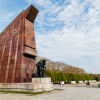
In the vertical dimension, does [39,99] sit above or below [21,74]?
below

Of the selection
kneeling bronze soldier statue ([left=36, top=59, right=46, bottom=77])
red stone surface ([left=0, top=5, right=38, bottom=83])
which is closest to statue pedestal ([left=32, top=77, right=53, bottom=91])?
kneeling bronze soldier statue ([left=36, top=59, right=46, bottom=77])

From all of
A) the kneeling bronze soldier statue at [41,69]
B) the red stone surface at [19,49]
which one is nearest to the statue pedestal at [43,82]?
the kneeling bronze soldier statue at [41,69]

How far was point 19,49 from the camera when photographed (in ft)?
59.8

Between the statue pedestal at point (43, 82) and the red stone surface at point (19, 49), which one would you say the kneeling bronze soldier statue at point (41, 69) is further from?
the red stone surface at point (19, 49)

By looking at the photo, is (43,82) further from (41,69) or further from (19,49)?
(19,49)

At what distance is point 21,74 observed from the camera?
17.3m

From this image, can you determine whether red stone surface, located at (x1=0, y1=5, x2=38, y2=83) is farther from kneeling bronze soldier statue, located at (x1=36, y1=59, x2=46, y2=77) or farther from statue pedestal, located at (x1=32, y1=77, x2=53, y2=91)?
kneeling bronze soldier statue, located at (x1=36, y1=59, x2=46, y2=77)

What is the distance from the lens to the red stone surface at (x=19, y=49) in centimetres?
1772

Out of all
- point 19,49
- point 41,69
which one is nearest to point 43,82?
point 41,69

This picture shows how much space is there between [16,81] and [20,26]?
5.77 metres

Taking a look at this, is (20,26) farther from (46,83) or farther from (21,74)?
(46,83)

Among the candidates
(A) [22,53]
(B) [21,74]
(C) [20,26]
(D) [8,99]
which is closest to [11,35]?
(C) [20,26]

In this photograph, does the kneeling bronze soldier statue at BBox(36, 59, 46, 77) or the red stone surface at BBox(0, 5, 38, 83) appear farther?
the kneeling bronze soldier statue at BBox(36, 59, 46, 77)

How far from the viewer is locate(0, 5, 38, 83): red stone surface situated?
1772 cm
